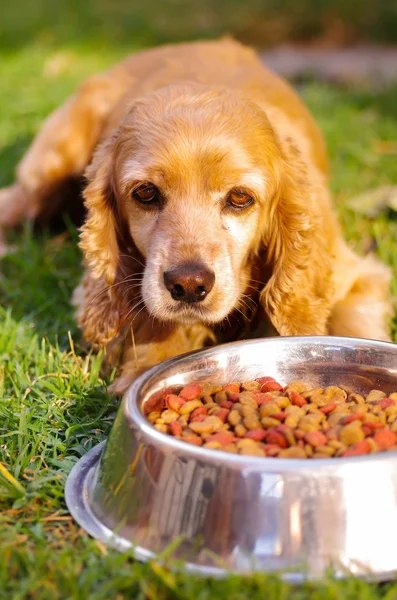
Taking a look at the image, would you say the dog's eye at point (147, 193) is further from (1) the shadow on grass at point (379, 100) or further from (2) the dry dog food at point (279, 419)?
(1) the shadow on grass at point (379, 100)

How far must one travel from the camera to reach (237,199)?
3260 mm

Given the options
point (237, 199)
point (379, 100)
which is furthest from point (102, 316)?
point (379, 100)

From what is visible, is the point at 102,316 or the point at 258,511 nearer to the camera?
the point at 258,511

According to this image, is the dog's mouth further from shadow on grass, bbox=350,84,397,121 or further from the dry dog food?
shadow on grass, bbox=350,84,397,121

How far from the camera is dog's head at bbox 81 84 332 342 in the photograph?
3.09 metres

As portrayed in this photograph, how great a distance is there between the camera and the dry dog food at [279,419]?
2.41m

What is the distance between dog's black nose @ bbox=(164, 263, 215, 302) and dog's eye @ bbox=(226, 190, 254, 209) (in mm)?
376

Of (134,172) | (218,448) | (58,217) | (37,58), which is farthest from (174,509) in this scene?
(37,58)

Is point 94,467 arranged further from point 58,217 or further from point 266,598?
point 58,217

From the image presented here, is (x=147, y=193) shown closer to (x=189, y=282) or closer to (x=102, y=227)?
(x=102, y=227)

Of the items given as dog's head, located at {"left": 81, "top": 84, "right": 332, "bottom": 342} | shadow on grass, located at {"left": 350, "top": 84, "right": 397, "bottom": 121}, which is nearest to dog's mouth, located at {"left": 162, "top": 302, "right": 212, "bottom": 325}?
dog's head, located at {"left": 81, "top": 84, "right": 332, "bottom": 342}

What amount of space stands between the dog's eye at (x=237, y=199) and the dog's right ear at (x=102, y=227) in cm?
54

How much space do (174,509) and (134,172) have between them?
1450 millimetres

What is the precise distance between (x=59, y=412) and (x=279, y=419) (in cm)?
92
